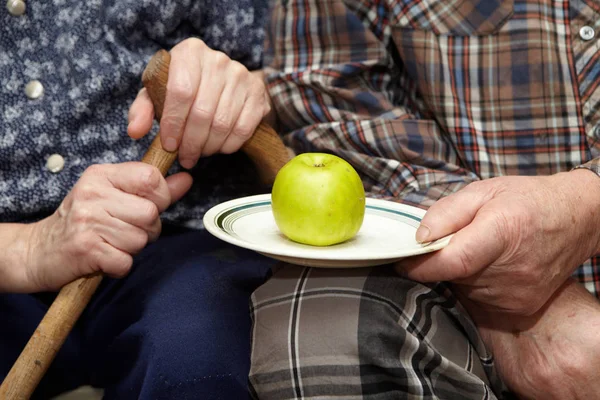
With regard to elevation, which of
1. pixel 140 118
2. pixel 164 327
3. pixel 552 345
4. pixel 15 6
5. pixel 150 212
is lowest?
pixel 552 345

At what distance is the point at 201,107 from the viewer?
957 mm

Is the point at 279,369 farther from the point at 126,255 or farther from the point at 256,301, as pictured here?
the point at 126,255

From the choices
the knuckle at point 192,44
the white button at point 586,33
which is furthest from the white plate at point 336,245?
the white button at point 586,33

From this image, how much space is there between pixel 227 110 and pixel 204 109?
0.04 metres

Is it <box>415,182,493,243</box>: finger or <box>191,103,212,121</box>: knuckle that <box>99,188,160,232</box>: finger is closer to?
<box>191,103,212,121</box>: knuckle

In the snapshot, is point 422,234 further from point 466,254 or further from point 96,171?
point 96,171

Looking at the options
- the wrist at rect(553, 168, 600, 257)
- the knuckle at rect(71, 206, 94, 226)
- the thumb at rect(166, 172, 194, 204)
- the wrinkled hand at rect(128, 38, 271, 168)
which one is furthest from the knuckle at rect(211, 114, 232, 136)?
the wrist at rect(553, 168, 600, 257)

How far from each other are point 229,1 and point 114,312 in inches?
21.2

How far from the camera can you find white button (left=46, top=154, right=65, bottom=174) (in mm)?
1066

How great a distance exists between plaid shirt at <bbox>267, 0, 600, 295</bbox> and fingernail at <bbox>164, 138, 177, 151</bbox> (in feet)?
0.80

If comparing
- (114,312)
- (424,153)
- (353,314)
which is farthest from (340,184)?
(114,312)

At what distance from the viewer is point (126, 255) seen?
3.09 feet

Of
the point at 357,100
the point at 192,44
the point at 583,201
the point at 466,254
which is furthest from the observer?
the point at 357,100

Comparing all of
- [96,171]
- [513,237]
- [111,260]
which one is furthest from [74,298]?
[513,237]
